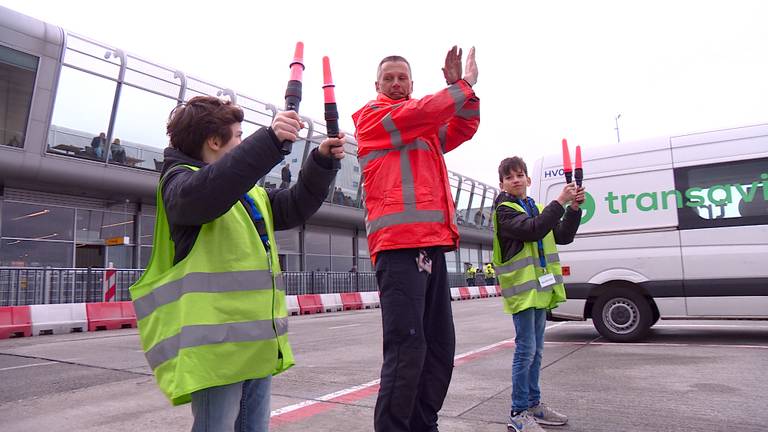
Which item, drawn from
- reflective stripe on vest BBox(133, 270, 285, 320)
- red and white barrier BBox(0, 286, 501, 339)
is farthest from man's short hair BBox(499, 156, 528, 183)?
red and white barrier BBox(0, 286, 501, 339)

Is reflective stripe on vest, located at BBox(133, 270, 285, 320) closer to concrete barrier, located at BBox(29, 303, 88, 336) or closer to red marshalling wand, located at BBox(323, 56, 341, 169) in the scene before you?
red marshalling wand, located at BBox(323, 56, 341, 169)

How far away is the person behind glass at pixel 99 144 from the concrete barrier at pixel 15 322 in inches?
225

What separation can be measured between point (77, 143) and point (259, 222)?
51.7ft

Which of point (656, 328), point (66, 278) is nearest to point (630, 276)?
point (656, 328)

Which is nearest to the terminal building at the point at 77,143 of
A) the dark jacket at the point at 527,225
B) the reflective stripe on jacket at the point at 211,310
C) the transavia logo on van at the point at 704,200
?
the transavia logo on van at the point at 704,200

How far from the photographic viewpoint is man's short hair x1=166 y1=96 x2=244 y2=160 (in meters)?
1.94

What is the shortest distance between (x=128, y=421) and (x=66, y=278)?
1093cm

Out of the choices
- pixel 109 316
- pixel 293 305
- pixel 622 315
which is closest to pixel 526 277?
pixel 622 315

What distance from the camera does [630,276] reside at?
7.12 metres

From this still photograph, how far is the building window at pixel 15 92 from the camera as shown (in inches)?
534

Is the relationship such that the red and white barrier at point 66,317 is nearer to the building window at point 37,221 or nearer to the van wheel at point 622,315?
the building window at point 37,221

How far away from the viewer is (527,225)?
3.34 m

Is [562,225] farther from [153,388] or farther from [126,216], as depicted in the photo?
[126,216]

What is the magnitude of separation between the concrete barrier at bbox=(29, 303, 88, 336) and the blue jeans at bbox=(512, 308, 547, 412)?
37.6 ft
